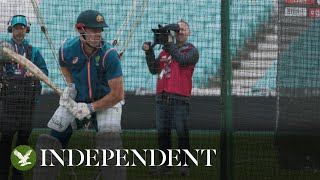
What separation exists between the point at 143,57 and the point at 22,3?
1.21m

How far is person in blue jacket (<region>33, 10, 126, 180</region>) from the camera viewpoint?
7410 mm

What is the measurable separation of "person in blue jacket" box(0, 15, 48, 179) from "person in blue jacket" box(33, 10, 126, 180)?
44 cm

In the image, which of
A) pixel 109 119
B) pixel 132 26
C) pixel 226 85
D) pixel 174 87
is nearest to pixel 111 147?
pixel 109 119

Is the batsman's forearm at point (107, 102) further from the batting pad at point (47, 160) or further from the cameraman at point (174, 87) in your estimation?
the cameraman at point (174, 87)

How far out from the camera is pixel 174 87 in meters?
8.59

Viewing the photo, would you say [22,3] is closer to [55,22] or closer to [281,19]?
[55,22]

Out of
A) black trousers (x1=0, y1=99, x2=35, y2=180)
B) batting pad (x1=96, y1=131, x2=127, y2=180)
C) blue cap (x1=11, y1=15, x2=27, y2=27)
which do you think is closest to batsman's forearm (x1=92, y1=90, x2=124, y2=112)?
batting pad (x1=96, y1=131, x2=127, y2=180)

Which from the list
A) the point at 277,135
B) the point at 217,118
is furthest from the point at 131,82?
the point at 277,135

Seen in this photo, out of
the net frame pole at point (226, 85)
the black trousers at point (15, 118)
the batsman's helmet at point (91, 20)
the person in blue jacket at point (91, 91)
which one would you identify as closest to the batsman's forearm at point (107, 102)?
the person in blue jacket at point (91, 91)

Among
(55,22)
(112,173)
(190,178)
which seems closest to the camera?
(112,173)

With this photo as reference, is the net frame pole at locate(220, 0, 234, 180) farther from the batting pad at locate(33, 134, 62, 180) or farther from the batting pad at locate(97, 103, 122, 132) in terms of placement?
the batting pad at locate(33, 134, 62, 180)

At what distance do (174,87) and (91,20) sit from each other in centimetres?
146

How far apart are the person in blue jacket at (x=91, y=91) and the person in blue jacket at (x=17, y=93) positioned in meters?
0.44

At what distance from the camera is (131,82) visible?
810 cm
